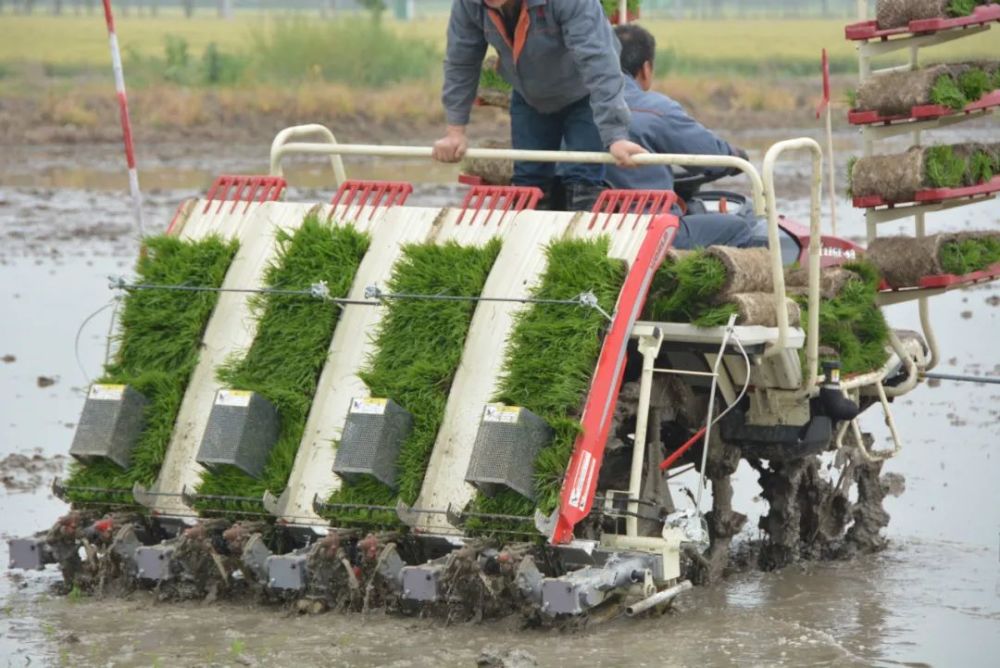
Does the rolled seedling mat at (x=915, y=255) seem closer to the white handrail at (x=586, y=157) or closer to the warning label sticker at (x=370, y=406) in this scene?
the white handrail at (x=586, y=157)

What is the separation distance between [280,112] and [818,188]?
30.6 meters

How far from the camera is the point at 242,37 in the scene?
49281 millimetres

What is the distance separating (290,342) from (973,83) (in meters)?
4.09

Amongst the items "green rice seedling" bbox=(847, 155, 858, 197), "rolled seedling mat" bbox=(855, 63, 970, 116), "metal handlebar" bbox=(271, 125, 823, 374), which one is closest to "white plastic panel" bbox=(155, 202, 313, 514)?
"metal handlebar" bbox=(271, 125, 823, 374)

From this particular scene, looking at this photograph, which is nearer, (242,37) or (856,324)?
(856,324)

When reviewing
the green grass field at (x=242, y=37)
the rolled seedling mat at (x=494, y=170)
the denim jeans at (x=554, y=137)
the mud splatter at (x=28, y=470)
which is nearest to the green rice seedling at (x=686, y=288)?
the denim jeans at (x=554, y=137)

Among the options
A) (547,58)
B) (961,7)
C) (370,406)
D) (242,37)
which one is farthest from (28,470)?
(242,37)

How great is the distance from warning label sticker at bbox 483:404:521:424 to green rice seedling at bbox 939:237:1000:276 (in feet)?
10.6

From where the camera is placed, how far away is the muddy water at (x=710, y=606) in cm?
878

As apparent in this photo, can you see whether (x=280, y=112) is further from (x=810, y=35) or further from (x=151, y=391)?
(x=151, y=391)

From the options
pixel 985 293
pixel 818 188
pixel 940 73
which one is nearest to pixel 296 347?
pixel 818 188

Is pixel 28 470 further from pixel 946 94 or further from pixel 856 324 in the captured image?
pixel 946 94

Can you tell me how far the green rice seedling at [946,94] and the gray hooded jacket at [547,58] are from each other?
201 centimetres

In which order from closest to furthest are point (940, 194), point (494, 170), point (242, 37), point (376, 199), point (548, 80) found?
point (548, 80), point (376, 199), point (940, 194), point (494, 170), point (242, 37)
